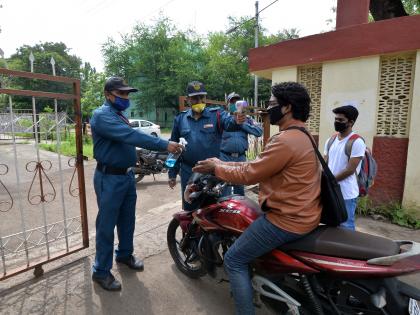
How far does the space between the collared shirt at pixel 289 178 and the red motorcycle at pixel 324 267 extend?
16cm

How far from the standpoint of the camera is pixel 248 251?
6.45ft

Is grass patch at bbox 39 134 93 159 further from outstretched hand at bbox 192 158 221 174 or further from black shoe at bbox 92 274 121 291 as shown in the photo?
outstretched hand at bbox 192 158 221 174

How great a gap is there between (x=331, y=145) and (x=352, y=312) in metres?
1.84

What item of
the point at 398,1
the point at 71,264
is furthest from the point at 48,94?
the point at 398,1

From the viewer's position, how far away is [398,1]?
7.59 metres

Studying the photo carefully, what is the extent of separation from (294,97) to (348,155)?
1.45 m

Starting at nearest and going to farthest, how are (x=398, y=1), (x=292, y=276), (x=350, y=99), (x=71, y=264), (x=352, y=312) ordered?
1. (x=352, y=312)
2. (x=292, y=276)
3. (x=71, y=264)
4. (x=350, y=99)
5. (x=398, y=1)

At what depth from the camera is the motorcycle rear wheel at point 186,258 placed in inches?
113

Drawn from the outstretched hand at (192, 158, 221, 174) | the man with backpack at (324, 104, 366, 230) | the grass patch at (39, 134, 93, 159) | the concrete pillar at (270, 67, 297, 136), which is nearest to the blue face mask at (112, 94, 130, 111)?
the outstretched hand at (192, 158, 221, 174)

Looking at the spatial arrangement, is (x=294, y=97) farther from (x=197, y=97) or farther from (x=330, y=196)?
(x=197, y=97)

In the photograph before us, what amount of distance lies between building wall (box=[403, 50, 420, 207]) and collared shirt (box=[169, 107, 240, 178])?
287 centimetres

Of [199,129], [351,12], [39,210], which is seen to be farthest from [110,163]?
[351,12]

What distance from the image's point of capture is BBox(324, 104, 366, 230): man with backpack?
294 cm

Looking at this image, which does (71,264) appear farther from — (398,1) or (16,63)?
(16,63)
